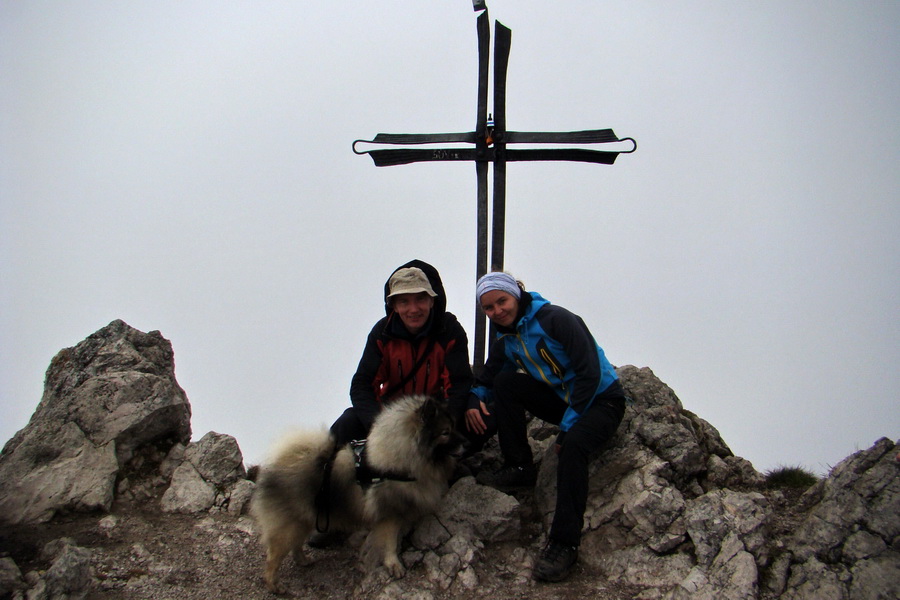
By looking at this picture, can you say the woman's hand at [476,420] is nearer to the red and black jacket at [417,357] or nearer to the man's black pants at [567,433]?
the man's black pants at [567,433]

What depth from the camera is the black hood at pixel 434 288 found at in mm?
5355

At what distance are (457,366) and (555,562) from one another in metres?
1.89

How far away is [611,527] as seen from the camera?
488 centimetres

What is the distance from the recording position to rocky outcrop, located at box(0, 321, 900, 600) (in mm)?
4105

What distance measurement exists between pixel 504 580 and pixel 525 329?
2.09 metres

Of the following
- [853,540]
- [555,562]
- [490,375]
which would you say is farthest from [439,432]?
[853,540]

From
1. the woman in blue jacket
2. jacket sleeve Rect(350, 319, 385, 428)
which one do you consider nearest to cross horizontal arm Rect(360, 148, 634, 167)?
jacket sleeve Rect(350, 319, 385, 428)

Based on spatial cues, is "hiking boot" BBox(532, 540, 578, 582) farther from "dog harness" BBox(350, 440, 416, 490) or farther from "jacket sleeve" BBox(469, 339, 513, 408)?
"jacket sleeve" BBox(469, 339, 513, 408)

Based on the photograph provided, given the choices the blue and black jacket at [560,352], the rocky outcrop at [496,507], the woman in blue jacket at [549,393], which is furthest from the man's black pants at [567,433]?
the rocky outcrop at [496,507]

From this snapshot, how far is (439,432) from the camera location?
465cm

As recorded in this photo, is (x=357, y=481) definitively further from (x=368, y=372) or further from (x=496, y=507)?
(x=496, y=507)

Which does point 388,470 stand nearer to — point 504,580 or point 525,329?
point 504,580

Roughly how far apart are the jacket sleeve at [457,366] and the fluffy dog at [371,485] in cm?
49

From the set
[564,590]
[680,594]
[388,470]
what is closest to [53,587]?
[388,470]
